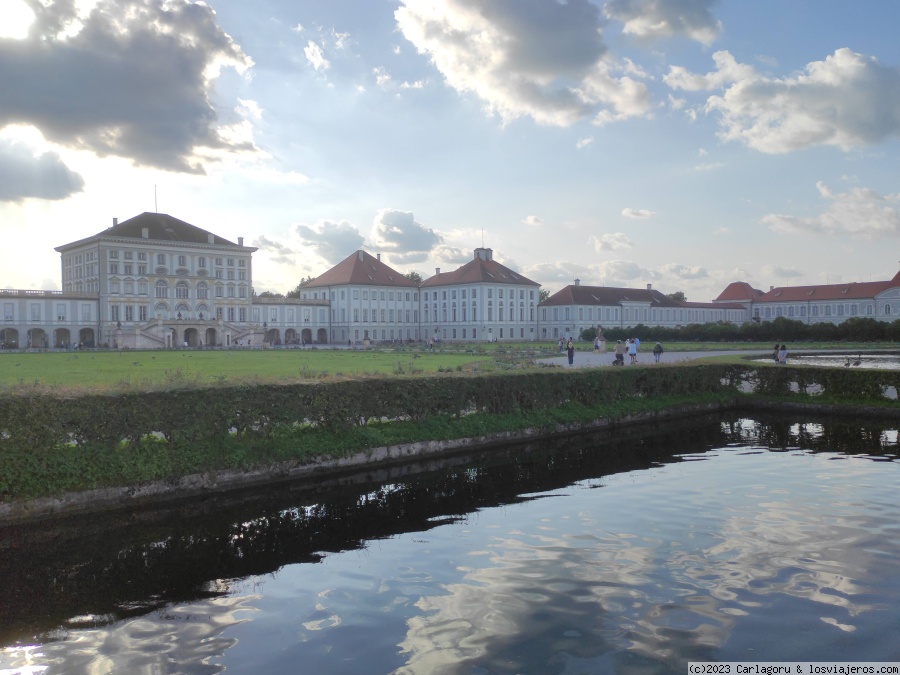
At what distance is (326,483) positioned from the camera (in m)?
11.9

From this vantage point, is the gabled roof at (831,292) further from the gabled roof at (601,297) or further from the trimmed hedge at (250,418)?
the trimmed hedge at (250,418)

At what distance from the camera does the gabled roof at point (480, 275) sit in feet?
298

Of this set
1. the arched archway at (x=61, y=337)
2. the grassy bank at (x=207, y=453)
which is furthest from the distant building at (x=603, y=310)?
the grassy bank at (x=207, y=453)

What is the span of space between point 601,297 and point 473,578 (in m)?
92.4

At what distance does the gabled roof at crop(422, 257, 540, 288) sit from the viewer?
90.9 metres

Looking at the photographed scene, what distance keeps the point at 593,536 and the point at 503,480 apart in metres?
3.71

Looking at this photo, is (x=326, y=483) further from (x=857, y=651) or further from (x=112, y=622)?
(x=857, y=651)

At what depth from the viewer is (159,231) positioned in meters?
81.7

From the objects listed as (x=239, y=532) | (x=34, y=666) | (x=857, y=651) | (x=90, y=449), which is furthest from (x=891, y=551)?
(x=90, y=449)

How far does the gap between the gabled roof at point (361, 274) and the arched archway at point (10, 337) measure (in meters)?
37.2

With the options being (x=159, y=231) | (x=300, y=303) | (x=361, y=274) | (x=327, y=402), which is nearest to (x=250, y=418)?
(x=327, y=402)

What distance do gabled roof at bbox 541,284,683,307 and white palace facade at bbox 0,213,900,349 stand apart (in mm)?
228

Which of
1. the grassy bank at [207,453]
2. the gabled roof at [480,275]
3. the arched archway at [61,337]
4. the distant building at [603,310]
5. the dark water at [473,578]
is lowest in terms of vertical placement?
the dark water at [473,578]

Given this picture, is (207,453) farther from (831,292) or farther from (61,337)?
(831,292)
